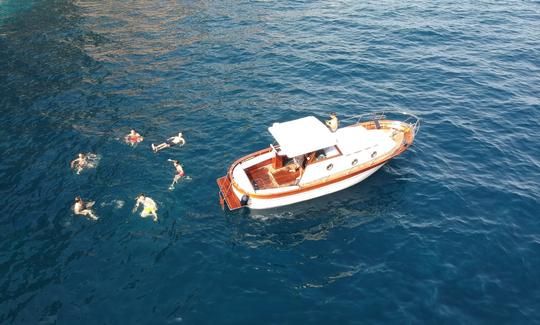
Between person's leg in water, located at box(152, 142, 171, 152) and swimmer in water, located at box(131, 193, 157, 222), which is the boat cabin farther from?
person's leg in water, located at box(152, 142, 171, 152)

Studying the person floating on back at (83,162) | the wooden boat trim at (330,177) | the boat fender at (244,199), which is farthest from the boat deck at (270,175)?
the person floating on back at (83,162)

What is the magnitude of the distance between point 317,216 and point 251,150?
866 centimetres

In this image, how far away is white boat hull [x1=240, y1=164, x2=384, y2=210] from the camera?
945 inches

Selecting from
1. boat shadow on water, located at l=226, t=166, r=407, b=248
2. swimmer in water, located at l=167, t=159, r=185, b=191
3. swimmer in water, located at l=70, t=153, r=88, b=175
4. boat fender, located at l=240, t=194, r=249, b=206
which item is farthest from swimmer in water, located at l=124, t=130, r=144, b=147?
boat fender, located at l=240, t=194, r=249, b=206

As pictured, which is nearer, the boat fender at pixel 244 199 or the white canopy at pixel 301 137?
the boat fender at pixel 244 199

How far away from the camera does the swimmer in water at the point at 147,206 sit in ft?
78.5

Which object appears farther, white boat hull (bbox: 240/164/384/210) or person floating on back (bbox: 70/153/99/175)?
person floating on back (bbox: 70/153/99/175)

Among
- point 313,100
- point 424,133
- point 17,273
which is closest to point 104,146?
point 17,273

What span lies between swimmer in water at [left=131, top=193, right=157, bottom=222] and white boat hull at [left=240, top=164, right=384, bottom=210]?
5.50 meters

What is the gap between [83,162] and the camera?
1105 inches

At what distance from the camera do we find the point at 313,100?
3603 centimetres

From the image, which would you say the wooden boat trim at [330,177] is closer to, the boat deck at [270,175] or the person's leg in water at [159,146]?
the boat deck at [270,175]

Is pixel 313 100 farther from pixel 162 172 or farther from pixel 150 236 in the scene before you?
pixel 150 236

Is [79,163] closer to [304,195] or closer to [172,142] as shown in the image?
[172,142]
